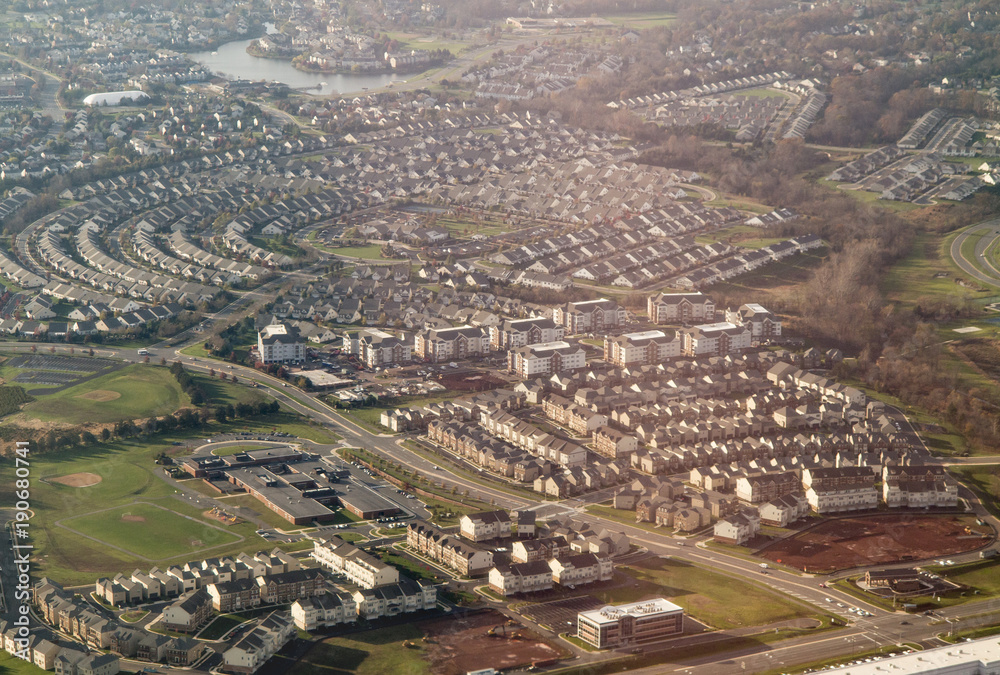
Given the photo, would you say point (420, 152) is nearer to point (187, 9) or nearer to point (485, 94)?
point (485, 94)

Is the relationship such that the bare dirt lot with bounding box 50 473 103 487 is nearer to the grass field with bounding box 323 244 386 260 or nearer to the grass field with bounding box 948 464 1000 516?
the grass field with bounding box 323 244 386 260

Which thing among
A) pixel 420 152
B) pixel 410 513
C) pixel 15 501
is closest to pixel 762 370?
pixel 410 513

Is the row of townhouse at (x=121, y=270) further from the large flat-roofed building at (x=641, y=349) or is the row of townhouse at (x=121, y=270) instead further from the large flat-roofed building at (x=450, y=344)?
the large flat-roofed building at (x=641, y=349)

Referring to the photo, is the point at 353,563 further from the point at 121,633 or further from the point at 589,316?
the point at 589,316

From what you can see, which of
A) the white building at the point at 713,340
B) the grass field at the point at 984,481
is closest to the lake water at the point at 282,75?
the white building at the point at 713,340

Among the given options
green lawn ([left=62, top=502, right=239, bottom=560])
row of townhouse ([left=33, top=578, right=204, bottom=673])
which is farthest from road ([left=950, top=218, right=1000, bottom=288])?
row of townhouse ([left=33, top=578, right=204, bottom=673])

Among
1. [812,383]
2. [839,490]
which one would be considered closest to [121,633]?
[839,490]
